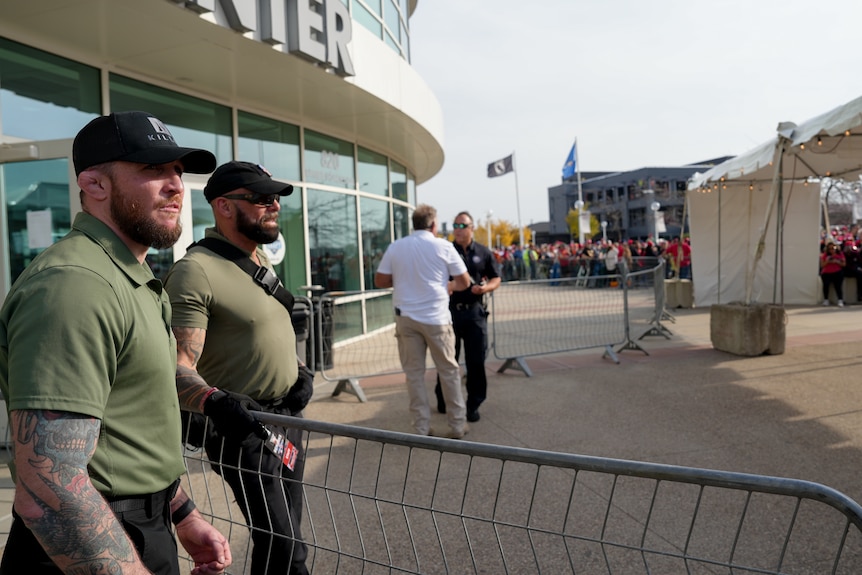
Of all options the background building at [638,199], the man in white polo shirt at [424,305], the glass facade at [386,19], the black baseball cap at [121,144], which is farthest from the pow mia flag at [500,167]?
the black baseball cap at [121,144]

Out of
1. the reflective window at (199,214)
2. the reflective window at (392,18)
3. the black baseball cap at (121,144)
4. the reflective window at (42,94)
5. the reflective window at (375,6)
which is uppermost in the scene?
the reflective window at (392,18)

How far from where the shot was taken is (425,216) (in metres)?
5.39

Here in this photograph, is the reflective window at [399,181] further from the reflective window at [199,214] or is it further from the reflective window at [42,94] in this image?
the reflective window at [42,94]

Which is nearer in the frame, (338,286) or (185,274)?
(185,274)

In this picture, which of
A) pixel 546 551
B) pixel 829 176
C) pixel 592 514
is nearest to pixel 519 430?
pixel 592 514

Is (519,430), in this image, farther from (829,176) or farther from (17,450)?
(829,176)

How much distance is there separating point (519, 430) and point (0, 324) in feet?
15.7

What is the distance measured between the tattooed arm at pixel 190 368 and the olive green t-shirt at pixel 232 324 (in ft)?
0.16

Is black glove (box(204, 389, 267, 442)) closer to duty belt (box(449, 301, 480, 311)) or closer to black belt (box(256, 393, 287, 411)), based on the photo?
black belt (box(256, 393, 287, 411))

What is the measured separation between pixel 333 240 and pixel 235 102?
291cm

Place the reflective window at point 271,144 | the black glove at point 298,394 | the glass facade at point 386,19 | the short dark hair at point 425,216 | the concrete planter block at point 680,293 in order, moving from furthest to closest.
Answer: the concrete planter block at point 680,293, the glass facade at point 386,19, the reflective window at point 271,144, the short dark hair at point 425,216, the black glove at point 298,394

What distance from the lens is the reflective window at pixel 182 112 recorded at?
23.7ft

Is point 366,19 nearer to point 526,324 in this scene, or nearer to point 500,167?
point 526,324

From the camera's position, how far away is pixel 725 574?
3133 millimetres
